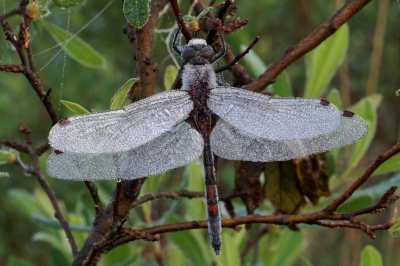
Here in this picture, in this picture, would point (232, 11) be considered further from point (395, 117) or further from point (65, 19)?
point (395, 117)

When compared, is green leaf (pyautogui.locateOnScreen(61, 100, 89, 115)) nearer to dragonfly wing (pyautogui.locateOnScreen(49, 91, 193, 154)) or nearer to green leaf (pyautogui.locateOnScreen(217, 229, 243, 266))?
dragonfly wing (pyautogui.locateOnScreen(49, 91, 193, 154))

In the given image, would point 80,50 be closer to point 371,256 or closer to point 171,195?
point 171,195

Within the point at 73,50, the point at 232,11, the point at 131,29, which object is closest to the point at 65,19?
the point at 73,50

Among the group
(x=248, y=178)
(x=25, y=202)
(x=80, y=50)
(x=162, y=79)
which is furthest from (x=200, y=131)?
(x=162, y=79)

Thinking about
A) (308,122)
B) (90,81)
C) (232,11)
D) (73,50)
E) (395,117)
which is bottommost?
(395,117)

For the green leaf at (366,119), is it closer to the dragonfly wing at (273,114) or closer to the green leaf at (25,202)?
the dragonfly wing at (273,114)

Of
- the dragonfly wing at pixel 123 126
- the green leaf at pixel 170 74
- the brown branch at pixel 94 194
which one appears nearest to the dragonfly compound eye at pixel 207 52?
the dragonfly wing at pixel 123 126
